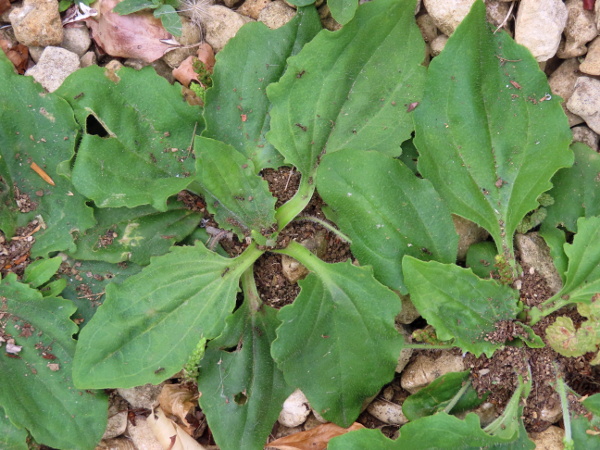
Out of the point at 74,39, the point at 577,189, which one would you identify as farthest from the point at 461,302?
the point at 74,39

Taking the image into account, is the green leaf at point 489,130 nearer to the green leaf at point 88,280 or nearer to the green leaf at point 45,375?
the green leaf at point 88,280

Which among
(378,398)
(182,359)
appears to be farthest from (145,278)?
(378,398)

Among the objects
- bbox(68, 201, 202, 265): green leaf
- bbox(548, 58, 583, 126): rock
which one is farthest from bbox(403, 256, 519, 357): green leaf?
bbox(68, 201, 202, 265): green leaf

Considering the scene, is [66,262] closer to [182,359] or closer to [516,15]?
[182,359]

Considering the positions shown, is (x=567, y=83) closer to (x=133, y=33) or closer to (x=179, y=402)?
(x=133, y=33)

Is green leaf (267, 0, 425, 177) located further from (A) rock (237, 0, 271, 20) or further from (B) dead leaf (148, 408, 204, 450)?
(B) dead leaf (148, 408, 204, 450)
